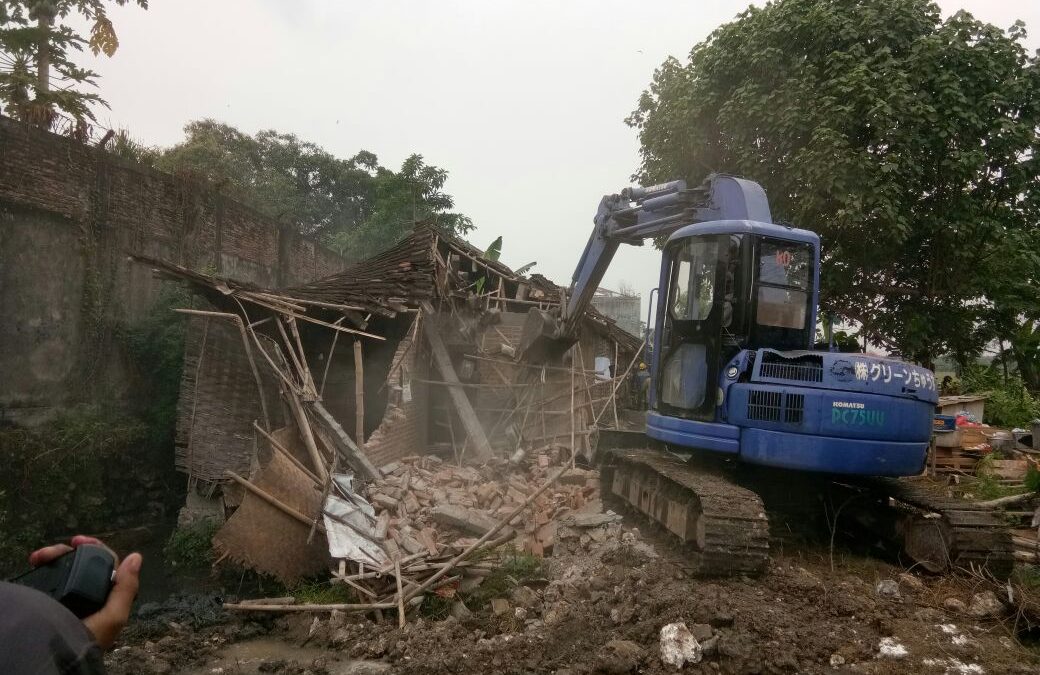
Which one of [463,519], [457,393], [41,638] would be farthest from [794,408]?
[457,393]

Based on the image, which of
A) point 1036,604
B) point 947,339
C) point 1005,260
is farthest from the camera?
point 947,339

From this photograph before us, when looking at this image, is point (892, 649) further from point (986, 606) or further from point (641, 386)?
point (641, 386)

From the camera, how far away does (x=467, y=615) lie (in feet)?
18.4

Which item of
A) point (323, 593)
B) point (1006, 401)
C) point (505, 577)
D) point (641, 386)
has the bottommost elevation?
point (323, 593)

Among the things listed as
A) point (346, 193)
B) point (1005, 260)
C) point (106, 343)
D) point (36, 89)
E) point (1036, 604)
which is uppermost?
point (346, 193)

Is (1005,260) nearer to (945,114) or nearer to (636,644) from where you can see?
(945,114)

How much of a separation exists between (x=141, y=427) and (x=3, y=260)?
Result: 3376 millimetres

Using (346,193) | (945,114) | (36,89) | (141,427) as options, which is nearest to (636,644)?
(141,427)

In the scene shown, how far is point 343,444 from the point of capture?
8.45 meters

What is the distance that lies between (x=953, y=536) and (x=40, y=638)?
6.27 metres

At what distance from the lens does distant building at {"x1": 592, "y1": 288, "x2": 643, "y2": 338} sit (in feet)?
121

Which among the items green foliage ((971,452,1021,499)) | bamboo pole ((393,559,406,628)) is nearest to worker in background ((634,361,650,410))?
green foliage ((971,452,1021,499))

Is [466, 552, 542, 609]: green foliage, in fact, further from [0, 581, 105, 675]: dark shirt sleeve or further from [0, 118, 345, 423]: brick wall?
[0, 118, 345, 423]: brick wall

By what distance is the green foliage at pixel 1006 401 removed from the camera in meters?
12.5
